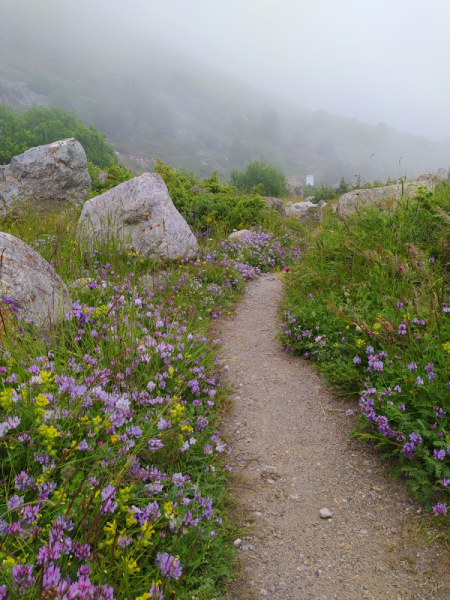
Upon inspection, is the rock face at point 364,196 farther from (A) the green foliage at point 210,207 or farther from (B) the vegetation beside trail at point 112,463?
(B) the vegetation beside trail at point 112,463

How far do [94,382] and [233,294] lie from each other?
15.2 ft

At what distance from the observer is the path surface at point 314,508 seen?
2041mm

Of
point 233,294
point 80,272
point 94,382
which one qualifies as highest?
point 94,382

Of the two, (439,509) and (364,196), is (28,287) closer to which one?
(439,509)

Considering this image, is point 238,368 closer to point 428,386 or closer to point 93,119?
point 428,386

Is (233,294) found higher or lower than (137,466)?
lower

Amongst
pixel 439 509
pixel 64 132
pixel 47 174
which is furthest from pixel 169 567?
pixel 64 132

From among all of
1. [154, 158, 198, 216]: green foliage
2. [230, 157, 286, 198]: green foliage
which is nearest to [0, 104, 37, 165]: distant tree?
[230, 157, 286, 198]: green foliage

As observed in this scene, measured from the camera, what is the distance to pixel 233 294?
6977mm

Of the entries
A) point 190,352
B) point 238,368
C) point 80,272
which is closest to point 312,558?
point 190,352

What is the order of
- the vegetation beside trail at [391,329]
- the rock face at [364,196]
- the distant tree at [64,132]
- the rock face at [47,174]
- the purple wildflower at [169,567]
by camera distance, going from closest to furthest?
1. the purple wildflower at [169,567]
2. the vegetation beside trail at [391,329]
3. the rock face at [364,196]
4. the rock face at [47,174]
5. the distant tree at [64,132]

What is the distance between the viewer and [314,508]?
2604 millimetres

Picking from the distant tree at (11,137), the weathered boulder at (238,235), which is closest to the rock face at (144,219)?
the weathered boulder at (238,235)

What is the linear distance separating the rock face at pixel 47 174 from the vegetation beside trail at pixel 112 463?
842 cm
